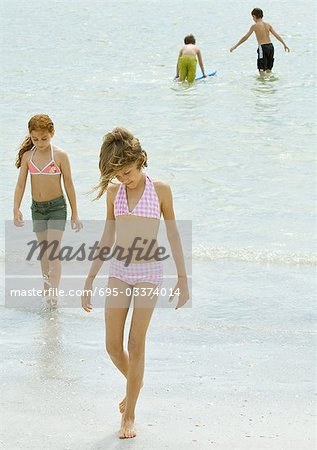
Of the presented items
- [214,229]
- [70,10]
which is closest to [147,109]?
[214,229]

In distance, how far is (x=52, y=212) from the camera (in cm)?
656

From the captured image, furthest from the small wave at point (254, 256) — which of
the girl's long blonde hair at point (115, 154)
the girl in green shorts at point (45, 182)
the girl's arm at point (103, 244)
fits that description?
the girl's long blonde hair at point (115, 154)

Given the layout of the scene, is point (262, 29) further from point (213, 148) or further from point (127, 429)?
point (127, 429)

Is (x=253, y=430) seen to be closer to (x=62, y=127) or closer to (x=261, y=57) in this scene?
(x=62, y=127)

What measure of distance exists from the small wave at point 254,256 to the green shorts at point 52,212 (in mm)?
2024

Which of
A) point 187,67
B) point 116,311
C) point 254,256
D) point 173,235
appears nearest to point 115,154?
point 173,235

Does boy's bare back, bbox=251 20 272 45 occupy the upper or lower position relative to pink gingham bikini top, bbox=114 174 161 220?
upper

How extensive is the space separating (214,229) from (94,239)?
1274 millimetres

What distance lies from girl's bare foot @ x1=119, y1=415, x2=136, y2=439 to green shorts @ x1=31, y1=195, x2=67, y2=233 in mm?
2262

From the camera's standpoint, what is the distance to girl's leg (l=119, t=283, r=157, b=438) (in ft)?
14.7

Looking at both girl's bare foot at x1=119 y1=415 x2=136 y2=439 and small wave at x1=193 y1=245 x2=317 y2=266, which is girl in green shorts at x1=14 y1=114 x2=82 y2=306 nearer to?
small wave at x1=193 y1=245 x2=317 y2=266

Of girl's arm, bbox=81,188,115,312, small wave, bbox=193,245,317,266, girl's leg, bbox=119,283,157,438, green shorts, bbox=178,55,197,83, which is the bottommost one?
girl's leg, bbox=119,283,157,438

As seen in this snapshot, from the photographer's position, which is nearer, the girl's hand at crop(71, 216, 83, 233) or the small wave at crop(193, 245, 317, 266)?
the girl's hand at crop(71, 216, 83, 233)

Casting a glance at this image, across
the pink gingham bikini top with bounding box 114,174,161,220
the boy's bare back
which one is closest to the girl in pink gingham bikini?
the pink gingham bikini top with bounding box 114,174,161,220
